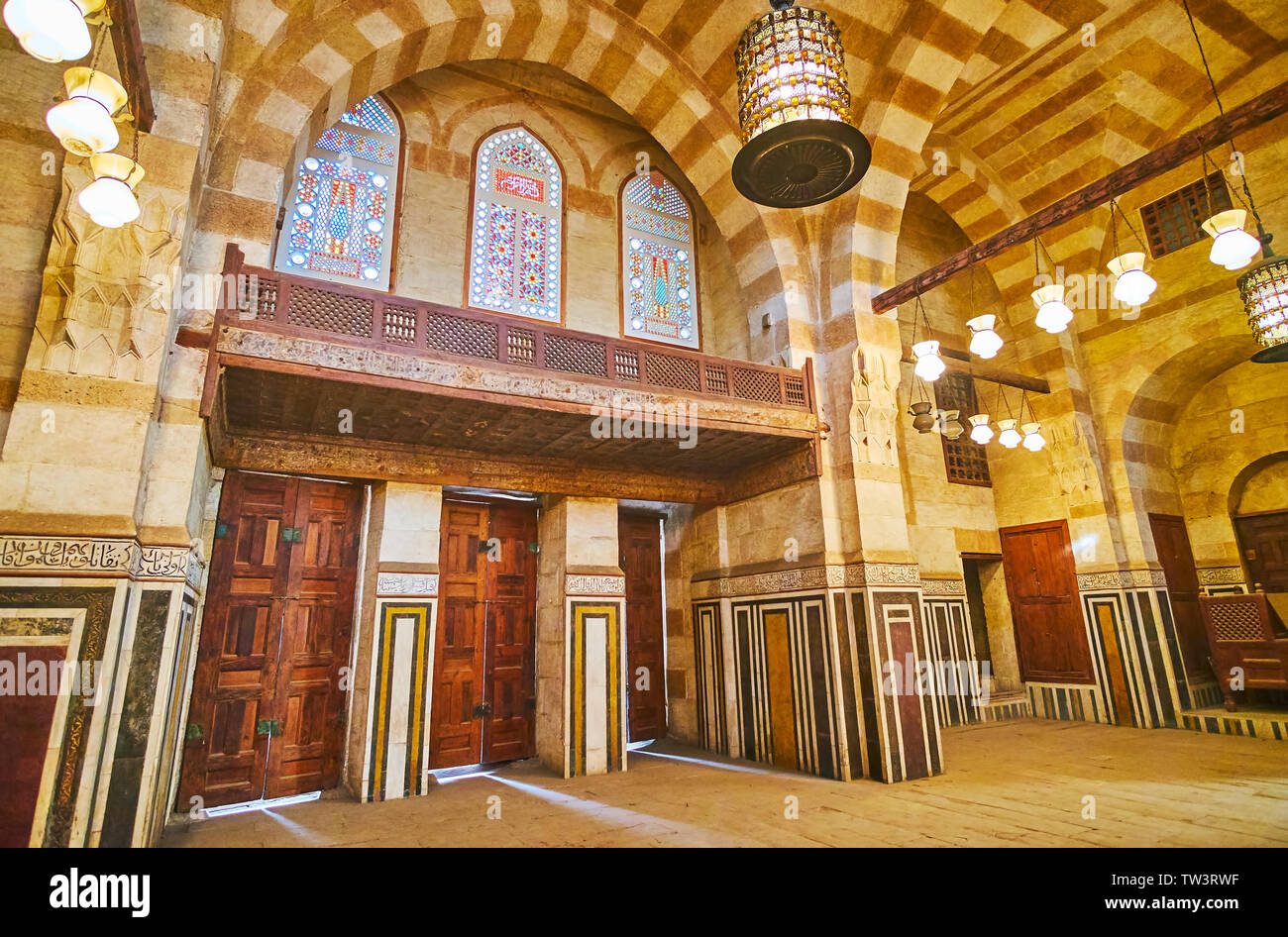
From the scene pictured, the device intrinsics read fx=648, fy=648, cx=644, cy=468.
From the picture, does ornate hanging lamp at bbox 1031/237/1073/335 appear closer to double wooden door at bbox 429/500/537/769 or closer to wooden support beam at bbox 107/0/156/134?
double wooden door at bbox 429/500/537/769

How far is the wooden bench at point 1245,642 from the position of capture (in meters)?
7.44

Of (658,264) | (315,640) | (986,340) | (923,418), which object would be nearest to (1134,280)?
(986,340)

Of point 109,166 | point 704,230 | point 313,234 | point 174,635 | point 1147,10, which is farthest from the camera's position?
point 704,230

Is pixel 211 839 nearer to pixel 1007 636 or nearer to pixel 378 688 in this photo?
pixel 378 688

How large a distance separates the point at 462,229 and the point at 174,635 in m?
4.82

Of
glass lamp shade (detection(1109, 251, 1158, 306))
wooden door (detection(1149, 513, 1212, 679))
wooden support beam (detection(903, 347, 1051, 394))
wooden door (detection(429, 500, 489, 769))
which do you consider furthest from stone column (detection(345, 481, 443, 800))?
wooden door (detection(1149, 513, 1212, 679))

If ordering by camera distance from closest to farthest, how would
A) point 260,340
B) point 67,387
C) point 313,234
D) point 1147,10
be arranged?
point 67,387 → point 260,340 → point 313,234 → point 1147,10

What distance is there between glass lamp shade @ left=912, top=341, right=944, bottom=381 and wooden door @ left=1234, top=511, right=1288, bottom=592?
6.58 m

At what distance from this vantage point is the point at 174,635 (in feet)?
12.9

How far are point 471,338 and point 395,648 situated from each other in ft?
9.43

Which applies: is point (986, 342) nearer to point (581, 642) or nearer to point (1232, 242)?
point (1232, 242)

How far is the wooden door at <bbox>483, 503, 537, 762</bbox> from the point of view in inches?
270
